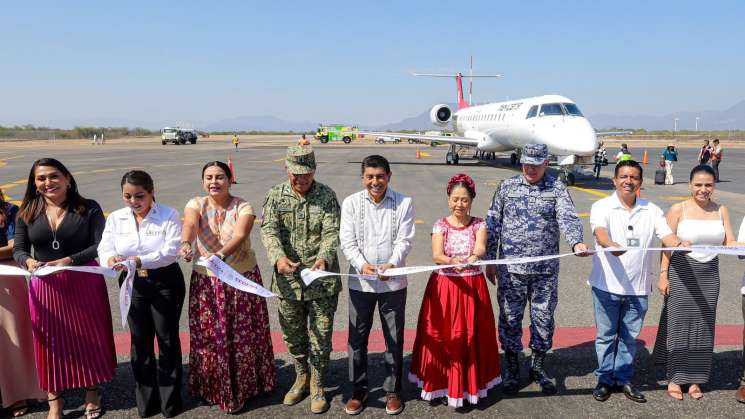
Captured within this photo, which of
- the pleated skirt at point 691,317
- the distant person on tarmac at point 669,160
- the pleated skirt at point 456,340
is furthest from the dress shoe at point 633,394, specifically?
the distant person on tarmac at point 669,160

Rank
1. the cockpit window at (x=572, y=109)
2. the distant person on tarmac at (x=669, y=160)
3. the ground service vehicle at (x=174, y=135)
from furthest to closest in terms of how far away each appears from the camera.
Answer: the ground service vehicle at (x=174, y=135) < the cockpit window at (x=572, y=109) < the distant person on tarmac at (x=669, y=160)

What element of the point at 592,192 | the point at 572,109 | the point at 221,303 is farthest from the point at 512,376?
the point at 572,109

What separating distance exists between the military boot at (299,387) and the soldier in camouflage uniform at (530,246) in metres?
1.61

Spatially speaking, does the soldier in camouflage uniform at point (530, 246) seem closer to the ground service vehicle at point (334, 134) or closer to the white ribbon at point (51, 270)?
the white ribbon at point (51, 270)

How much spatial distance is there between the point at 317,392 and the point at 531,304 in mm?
1856

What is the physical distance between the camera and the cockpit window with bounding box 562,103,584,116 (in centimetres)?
1791

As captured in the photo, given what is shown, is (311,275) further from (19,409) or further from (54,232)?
(19,409)

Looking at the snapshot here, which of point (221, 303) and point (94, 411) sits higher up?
point (221, 303)

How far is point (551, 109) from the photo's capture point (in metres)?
18.5

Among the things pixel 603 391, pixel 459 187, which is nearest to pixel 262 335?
A: pixel 459 187

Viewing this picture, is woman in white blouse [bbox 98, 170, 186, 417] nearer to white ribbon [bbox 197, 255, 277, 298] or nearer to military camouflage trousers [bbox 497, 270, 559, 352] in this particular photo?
white ribbon [bbox 197, 255, 277, 298]

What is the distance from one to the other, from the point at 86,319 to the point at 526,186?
11.4ft

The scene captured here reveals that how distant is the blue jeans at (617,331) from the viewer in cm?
364

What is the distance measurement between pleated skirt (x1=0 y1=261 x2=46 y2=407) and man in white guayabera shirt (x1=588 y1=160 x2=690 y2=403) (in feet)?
14.1
